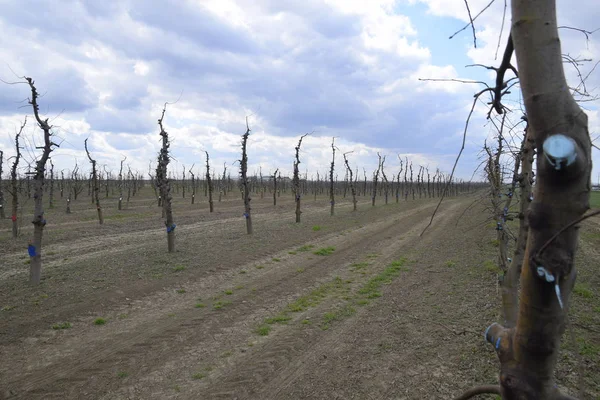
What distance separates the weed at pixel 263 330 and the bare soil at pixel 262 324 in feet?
0.10

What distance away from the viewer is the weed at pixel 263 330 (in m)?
6.55

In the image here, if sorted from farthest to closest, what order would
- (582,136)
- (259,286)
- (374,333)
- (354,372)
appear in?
(259,286), (374,333), (354,372), (582,136)

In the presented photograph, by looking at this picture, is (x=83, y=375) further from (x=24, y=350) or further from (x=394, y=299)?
(x=394, y=299)

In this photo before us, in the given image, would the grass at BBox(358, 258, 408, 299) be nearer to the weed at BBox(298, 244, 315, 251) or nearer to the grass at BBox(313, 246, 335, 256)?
the grass at BBox(313, 246, 335, 256)

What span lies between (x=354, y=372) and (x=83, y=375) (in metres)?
3.97

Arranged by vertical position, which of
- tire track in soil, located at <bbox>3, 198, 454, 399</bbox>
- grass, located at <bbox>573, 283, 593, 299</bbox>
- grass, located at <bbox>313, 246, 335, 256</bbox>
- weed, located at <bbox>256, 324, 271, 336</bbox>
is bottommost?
tire track in soil, located at <bbox>3, 198, 454, 399</bbox>

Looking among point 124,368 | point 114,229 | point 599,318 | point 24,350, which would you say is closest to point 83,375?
point 124,368

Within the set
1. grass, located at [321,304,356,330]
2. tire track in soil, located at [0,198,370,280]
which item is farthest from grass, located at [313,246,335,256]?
tire track in soil, located at [0,198,370,280]

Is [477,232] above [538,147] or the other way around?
the other way around

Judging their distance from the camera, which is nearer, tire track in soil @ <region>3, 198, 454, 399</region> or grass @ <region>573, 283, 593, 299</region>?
tire track in soil @ <region>3, 198, 454, 399</region>

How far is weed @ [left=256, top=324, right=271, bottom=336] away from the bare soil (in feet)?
0.10

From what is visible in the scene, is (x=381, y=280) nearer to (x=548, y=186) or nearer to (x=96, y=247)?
(x=548, y=186)

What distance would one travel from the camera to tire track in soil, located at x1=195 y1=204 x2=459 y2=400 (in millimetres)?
4734

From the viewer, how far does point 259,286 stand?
31.4ft
